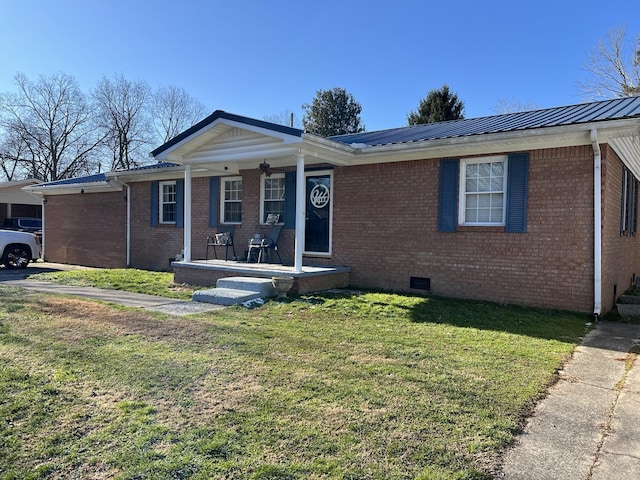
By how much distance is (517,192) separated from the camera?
774 centimetres

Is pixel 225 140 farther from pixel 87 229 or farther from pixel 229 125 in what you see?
pixel 87 229

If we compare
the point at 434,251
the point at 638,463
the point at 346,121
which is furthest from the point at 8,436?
the point at 346,121

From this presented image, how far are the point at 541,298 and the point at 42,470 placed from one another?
24.0ft

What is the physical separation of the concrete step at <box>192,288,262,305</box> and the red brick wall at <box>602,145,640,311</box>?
5854 millimetres

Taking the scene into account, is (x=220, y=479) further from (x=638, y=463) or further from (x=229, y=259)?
(x=229, y=259)

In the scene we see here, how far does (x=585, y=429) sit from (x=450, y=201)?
5740mm

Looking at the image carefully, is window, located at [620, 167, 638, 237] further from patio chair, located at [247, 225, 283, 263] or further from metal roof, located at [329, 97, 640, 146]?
patio chair, located at [247, 225, 283, 263]

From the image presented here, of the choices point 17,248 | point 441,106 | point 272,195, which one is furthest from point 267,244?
point 441,106

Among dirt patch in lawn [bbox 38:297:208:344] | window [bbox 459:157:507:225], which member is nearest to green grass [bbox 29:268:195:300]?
dirt patch in lawn [bbox 38:297:208:344]

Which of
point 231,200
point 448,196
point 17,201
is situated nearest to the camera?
point 448,196

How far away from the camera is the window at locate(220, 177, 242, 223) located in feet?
38.5

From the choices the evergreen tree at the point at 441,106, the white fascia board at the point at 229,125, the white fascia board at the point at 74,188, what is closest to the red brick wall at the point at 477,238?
the white fascia board at the point at 229,125

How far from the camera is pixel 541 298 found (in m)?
7.58

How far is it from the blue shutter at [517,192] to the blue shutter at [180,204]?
340 inches
